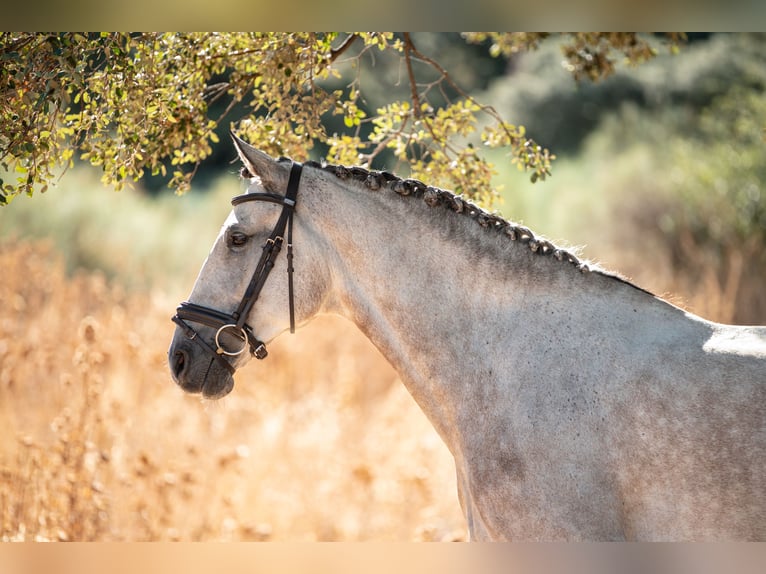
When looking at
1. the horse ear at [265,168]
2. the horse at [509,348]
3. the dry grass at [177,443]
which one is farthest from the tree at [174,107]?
the dry grass at [177,443]

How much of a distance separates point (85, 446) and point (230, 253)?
220 cm

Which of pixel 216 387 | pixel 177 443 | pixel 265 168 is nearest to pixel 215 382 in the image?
pixel 216 387

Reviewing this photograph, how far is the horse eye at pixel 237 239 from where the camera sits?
2660 mm

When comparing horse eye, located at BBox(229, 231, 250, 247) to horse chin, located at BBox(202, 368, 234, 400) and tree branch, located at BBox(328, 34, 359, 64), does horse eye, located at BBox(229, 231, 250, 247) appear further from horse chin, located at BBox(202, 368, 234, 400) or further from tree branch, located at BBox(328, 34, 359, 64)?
tree branch, located at BBox(328, 34, 359, 64)

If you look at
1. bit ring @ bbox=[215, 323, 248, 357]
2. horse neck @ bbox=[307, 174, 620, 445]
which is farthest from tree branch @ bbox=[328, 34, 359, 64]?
bit ring @ bbox=[215, 323, 248, 357]

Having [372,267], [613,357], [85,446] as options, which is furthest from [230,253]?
[85,446]

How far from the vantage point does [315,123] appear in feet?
11.1

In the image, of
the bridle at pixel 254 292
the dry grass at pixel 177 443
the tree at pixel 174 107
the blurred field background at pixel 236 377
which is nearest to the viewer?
the bridle at pixel 254 292

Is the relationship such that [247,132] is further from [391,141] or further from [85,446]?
[85,446]

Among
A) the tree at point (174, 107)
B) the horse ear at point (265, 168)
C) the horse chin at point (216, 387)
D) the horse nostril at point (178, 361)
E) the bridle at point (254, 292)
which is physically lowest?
the horse chin at point (216, 387)

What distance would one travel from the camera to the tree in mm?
2758

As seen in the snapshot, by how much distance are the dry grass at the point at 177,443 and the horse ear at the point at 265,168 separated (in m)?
2.10

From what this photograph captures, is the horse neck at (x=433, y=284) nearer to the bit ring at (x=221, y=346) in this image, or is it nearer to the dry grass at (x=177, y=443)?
the bit ring at (x=221, y=346)

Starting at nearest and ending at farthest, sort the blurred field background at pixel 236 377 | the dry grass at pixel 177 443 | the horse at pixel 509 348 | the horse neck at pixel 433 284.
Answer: the horse at pixel 509 348
the horse neck at pixel 433 284
the dry grass at pixel 177 443
the blurred field background at pixel 236 377
